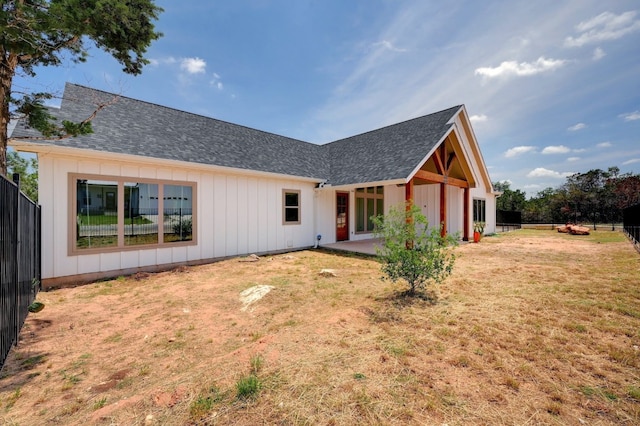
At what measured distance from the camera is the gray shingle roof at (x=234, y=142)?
7.69 m

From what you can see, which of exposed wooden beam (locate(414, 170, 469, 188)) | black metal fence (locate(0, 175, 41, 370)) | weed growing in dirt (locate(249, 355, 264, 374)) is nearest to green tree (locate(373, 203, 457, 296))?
weed growing in dirt (locate(249, 355, 264, 374))

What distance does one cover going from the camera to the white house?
6.45 meters

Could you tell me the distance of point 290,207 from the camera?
11.2 metres

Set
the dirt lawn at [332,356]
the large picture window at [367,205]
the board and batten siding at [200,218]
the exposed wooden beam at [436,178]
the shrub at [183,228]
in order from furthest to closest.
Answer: the large picture window at [367,205] < the exposed wooden beam at [436,178] < the shrub at [183,228] < the board and batten siding at [200,218] < the dirt lawn at [332,356]

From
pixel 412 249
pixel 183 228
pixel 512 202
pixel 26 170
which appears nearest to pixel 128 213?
pixel 183 228

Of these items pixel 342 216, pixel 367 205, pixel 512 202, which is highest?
pixel 512 202

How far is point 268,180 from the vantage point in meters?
10.4

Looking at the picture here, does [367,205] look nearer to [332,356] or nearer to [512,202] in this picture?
[332,356]

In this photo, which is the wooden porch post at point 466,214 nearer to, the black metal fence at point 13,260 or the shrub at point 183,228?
the shrub at point 183,228

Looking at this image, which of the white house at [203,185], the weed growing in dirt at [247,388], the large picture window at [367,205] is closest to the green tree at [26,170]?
the white house at [203,185]

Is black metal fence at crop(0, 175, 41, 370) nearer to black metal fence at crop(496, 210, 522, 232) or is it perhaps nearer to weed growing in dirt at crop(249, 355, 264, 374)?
weed growing in dirt at crop(249, 355, 264, 374)

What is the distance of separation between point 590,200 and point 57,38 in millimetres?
35481

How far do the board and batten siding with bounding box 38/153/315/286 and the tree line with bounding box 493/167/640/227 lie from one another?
26161mm

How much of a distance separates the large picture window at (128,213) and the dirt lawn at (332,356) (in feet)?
5.09
